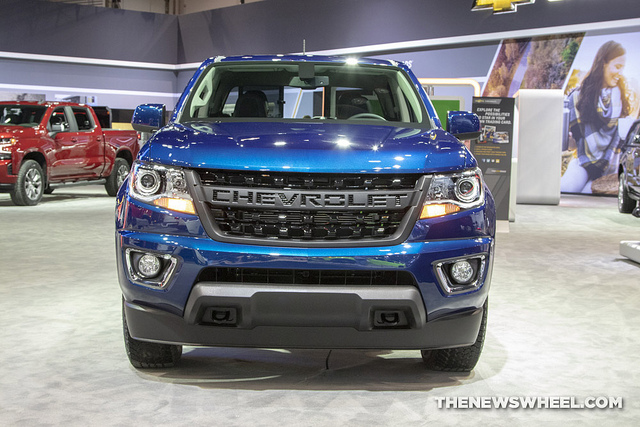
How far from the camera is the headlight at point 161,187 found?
3.49 meters

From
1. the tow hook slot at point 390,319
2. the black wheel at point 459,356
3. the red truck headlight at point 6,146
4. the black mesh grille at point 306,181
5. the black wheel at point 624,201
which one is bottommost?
the black wheel at point 624,201

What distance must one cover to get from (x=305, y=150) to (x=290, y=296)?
2.11 ft

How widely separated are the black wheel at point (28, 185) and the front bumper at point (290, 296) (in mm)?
11135

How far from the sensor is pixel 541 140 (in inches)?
640

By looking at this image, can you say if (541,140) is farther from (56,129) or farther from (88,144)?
(56,129)

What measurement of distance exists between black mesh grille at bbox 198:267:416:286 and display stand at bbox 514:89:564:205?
1323 centimetres

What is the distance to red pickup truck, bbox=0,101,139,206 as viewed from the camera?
13734 millimetres

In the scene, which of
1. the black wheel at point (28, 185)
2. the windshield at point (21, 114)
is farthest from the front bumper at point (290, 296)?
the windshield at point (21, 114)

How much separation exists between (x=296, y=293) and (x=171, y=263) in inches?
22.2

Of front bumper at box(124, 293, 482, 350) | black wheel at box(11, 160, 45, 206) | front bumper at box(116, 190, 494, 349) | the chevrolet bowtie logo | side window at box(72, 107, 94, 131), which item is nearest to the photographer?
front bumper at box(116, 190, 494, 349)

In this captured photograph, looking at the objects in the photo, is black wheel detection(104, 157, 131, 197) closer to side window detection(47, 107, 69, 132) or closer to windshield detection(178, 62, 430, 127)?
side window detection(47, 107, 69, 132)

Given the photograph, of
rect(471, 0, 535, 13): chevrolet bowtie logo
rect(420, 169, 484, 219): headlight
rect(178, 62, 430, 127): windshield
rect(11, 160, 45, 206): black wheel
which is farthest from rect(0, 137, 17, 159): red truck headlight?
rect(420, 169, 484, 219): headlight

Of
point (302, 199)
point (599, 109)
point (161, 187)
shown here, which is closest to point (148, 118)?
point (161, 187)

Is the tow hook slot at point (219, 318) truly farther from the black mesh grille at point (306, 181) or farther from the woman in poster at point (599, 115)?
the woman in poster at point (599, 115)
